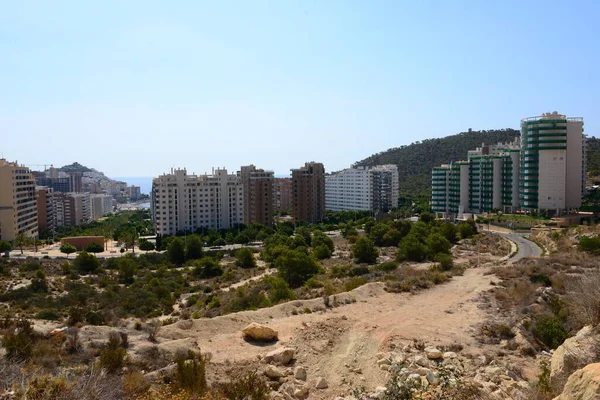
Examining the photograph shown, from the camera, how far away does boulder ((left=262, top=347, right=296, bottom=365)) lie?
1305 cm

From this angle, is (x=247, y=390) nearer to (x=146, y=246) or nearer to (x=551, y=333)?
(x=551, y=333)

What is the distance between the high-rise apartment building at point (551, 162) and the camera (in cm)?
6631

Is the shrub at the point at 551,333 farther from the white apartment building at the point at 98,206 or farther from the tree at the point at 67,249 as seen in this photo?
the white apartment building at the point at 98,206

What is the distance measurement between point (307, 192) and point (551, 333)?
82.9 m

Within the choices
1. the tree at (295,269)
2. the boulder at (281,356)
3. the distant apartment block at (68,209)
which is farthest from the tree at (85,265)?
the distant apartment block at (68,209)

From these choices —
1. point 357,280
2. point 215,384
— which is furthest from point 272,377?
point 357,280

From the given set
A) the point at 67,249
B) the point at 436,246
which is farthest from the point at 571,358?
the point at 67,249

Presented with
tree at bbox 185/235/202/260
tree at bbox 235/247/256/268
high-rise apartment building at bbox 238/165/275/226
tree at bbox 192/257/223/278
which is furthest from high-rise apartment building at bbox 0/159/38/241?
tree at bbox 235/247/256/268

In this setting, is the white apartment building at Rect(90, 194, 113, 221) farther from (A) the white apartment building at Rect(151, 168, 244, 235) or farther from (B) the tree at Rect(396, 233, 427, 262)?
(B) the tree at Rect(396, 233, 427, 262)

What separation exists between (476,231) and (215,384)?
168 ft

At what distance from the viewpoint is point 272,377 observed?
11.9 metres

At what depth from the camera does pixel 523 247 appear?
4509 centimetres

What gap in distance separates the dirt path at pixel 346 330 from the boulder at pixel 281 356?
0.37 meters

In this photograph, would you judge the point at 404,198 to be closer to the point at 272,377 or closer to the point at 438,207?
the point at 438,207
